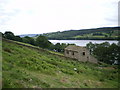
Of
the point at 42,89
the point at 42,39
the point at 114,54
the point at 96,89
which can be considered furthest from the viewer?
the point at 42,39

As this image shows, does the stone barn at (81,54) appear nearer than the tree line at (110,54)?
Yes

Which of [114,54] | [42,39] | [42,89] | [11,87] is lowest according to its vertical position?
[114,54]

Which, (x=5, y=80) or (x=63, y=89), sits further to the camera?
(x=63, y=89)

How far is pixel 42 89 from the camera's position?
10.5 metres

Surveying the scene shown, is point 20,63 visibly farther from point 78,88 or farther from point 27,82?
point 78,88

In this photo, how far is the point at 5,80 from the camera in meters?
9.72

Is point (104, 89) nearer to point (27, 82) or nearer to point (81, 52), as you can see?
point (27, 82)

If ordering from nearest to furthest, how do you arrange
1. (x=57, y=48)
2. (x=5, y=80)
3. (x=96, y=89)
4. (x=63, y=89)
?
(x=5, y=80) → (x=63, y=89) → (x=96, y=89) → (x=57, y=48)

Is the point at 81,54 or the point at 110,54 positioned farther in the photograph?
the point at 110,54

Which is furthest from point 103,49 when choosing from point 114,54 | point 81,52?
point 81,52

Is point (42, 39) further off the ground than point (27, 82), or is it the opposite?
point (42, 39)

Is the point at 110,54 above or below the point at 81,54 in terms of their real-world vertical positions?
below

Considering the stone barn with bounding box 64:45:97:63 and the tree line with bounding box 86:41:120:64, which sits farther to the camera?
the tree line with bounding box 86:41:120:64

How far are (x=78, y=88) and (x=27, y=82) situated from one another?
6.04 meters
